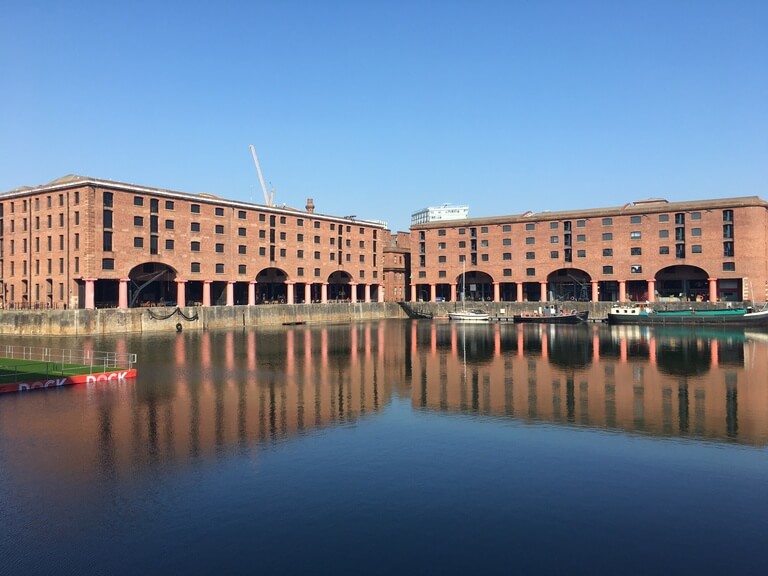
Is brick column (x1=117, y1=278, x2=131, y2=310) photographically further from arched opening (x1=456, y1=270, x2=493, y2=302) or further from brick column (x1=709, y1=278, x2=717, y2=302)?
brick column (x1=709, y1=278, x2=717, y2=302)

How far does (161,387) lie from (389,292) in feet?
293

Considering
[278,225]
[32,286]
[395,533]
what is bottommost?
[395,533]

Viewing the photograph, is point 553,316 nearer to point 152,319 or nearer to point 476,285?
point 476,285

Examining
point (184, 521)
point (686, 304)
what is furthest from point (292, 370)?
point (686, 304)

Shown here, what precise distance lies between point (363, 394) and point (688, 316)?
227 feet

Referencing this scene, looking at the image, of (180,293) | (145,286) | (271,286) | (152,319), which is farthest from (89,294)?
(271,286)

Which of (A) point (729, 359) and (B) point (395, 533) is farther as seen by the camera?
(A) point (729, 359)

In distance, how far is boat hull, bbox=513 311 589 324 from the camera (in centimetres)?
8894

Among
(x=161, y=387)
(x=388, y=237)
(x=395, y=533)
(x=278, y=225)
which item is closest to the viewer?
(x=395, y=533)

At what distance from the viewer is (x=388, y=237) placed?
127m

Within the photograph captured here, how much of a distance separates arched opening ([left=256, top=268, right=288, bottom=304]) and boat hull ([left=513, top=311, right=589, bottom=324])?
3934cm

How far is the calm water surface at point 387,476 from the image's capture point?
12.1 metres

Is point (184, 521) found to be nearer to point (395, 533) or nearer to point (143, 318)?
point (395, 533)

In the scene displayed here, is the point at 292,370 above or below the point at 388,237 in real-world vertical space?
below
